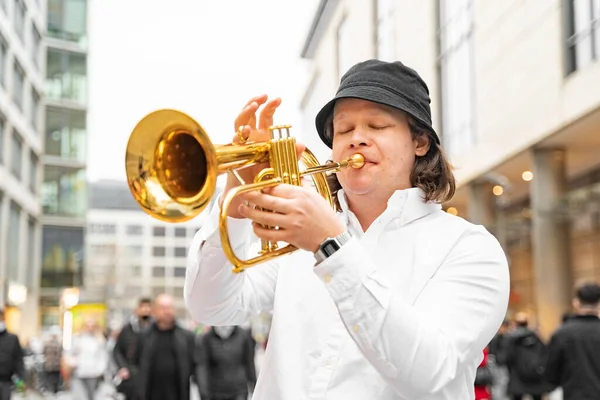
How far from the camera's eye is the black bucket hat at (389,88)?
97.1 inches

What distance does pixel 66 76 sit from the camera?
48.5 m

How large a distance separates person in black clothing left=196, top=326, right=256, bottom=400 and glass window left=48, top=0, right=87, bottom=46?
1557 inches

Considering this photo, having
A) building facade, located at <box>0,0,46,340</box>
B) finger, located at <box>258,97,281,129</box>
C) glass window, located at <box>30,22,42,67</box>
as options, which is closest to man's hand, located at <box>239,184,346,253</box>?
finger, located at <box>258,97,281,129</box>

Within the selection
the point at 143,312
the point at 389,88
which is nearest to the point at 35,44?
the point at 143,312

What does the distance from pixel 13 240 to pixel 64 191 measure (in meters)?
9.57

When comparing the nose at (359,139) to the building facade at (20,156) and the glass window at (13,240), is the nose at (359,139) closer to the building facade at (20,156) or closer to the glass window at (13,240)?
the building facade at (20,156)

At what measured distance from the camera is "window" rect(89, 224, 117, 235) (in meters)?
142

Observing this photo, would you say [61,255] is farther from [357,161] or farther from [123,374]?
[357,161]

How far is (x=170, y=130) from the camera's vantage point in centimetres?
220

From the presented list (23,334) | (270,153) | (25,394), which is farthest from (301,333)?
(23,334)

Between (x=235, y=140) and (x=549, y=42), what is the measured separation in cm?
1894

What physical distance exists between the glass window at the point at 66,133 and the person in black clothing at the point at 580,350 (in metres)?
43.3

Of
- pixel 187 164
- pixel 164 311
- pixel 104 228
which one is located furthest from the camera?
pixel 104 228

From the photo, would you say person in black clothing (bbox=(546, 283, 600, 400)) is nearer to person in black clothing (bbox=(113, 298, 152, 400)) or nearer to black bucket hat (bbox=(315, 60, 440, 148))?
black bucket hat (bbox=(315, 60, 440, 148))
